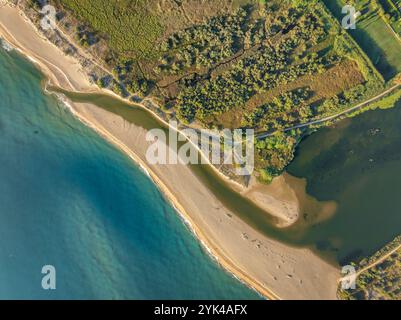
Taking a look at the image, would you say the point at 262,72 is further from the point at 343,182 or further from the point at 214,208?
the point at 214,208

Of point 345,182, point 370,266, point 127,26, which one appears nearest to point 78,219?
point 127,26

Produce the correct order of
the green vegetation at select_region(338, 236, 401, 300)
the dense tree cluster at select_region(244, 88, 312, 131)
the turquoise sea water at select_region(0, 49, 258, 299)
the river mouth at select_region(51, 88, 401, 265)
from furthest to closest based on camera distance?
the river mouth at select_region(51, 88, 401, 265) → the dense tree cluster at select_region(244, 88, 312, 131) → the green vegetation at select_region(338, 236, 401, 300) → the turquoise sea water at select_region(0, 49, 258, 299)

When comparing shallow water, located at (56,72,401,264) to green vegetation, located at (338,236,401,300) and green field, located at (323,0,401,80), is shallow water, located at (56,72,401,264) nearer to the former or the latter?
green vegetation, located at (338,236,401,300)

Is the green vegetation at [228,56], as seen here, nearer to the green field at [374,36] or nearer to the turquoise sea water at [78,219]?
the green field at [374,36]

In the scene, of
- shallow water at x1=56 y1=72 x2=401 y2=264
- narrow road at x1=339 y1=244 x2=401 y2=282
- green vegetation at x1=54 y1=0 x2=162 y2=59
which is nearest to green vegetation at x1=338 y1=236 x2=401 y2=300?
narrow road at x1=339 y1=244 x2=401 y2=282

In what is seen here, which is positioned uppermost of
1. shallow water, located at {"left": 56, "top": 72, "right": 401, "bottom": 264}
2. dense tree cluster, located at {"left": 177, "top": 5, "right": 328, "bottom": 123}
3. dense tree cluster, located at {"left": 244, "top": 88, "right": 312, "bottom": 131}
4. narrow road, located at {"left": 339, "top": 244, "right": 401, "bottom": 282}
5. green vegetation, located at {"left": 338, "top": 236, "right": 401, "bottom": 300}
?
dense tree cluster, located at {"left": 177, "top": 5, "right": 328, "bottom": 123}

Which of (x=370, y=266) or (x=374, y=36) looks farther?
(x=374, y=36)
